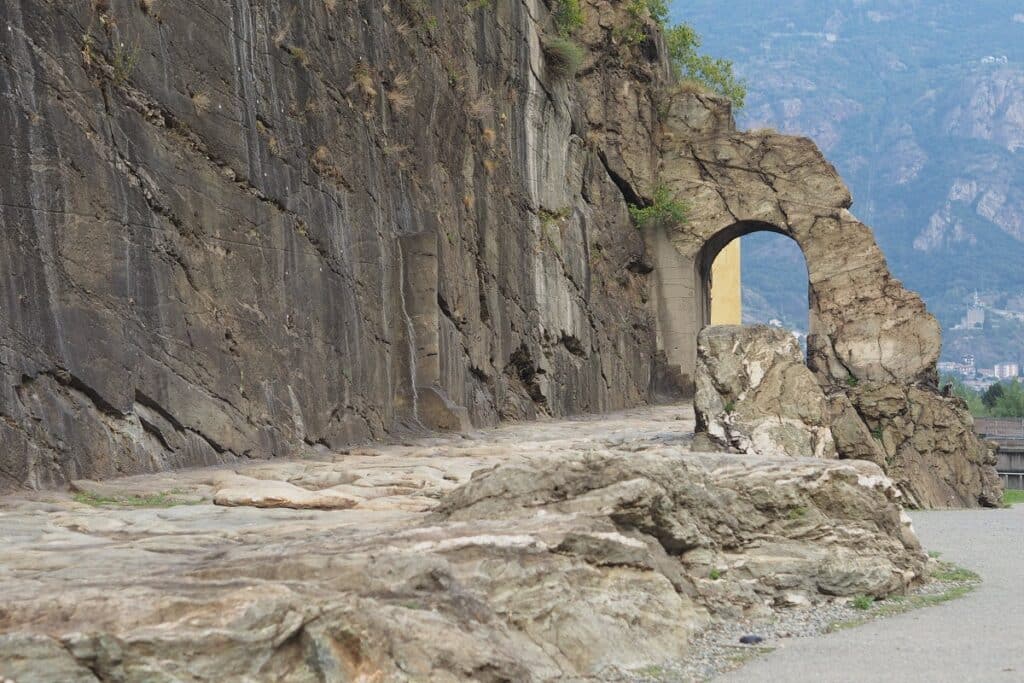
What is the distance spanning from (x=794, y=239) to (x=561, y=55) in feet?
24.8

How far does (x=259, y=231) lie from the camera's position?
49.6ft

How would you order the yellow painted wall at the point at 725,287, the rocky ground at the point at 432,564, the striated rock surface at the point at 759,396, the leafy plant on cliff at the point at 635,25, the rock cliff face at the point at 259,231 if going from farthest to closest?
1. the yellow painted wall at the point at 725,287
2. the leafy plant on cliff at the point at 635,25
3. the striated rock surface at the point at 759,396
4. the rock cliff face at the point at 259,231
5. the rocky ground at the point at 432,564

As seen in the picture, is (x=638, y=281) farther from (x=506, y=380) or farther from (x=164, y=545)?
(x=164, y=545)

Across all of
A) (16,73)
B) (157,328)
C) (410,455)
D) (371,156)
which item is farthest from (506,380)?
(16,73)

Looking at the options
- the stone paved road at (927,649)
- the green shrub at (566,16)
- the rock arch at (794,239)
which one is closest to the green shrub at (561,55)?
the green shrub at (566,16)

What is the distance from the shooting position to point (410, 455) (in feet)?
50.4

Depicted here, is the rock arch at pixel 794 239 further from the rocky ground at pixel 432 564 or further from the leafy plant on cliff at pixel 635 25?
the rocky ground at pixel 432 564

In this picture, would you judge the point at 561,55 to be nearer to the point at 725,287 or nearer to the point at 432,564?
the point at 725,287

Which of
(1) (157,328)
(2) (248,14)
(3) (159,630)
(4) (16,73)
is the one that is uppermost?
(2) (248,14)

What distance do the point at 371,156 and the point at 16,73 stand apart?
6.84 m

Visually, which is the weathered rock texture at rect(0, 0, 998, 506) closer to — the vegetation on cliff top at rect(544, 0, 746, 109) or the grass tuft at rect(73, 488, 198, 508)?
the vegetation on cliff top at rect(544, 0, 746, 109)

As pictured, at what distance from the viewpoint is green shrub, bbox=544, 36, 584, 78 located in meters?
27.3

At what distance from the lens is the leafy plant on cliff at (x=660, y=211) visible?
104 feet

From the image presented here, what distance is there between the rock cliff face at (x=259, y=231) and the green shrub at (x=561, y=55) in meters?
1.49
